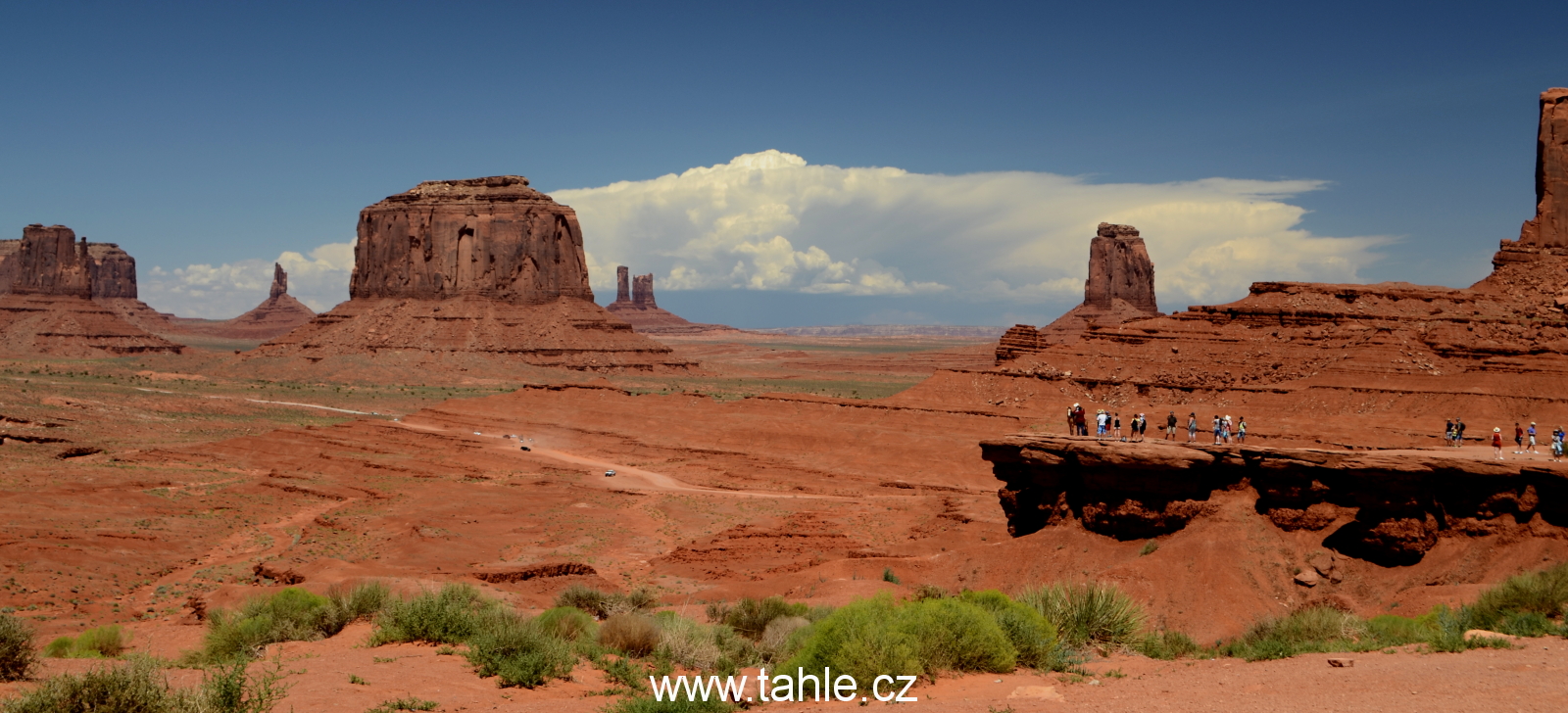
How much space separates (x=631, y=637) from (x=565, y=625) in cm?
107

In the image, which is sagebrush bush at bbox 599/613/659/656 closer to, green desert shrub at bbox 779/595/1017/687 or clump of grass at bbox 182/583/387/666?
green desert shrub at bbox 779/595/1017/687

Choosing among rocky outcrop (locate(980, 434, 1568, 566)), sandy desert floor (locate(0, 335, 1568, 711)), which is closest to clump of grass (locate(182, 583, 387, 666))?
sandy desert floor (locate(0, 335, 1568, 711))

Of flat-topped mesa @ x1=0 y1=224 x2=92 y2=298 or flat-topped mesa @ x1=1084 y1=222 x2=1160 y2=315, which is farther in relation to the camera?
flat-topped mesa @ x1=0 y1=224 x2=92 y2=298

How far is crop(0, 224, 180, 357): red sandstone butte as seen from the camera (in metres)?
116

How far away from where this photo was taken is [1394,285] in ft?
150

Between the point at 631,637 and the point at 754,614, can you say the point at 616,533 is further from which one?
the point at 631,637

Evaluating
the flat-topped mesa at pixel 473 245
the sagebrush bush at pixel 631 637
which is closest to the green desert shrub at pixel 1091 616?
the sagebrush bush at pixel 631 637

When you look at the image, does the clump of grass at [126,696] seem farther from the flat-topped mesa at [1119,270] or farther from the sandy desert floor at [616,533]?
the flat-topped mesa at [1119,270]

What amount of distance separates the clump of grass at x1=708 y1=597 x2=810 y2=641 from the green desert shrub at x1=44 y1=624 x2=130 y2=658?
8.37 metres

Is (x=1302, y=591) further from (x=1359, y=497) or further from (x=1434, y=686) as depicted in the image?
(x=1434, y=686)

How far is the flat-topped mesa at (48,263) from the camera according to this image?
5094 inches

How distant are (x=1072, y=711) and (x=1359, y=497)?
9738 millimetres

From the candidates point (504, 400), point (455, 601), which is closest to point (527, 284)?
point (504, 400)

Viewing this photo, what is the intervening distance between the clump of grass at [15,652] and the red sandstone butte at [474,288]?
83.1 m
